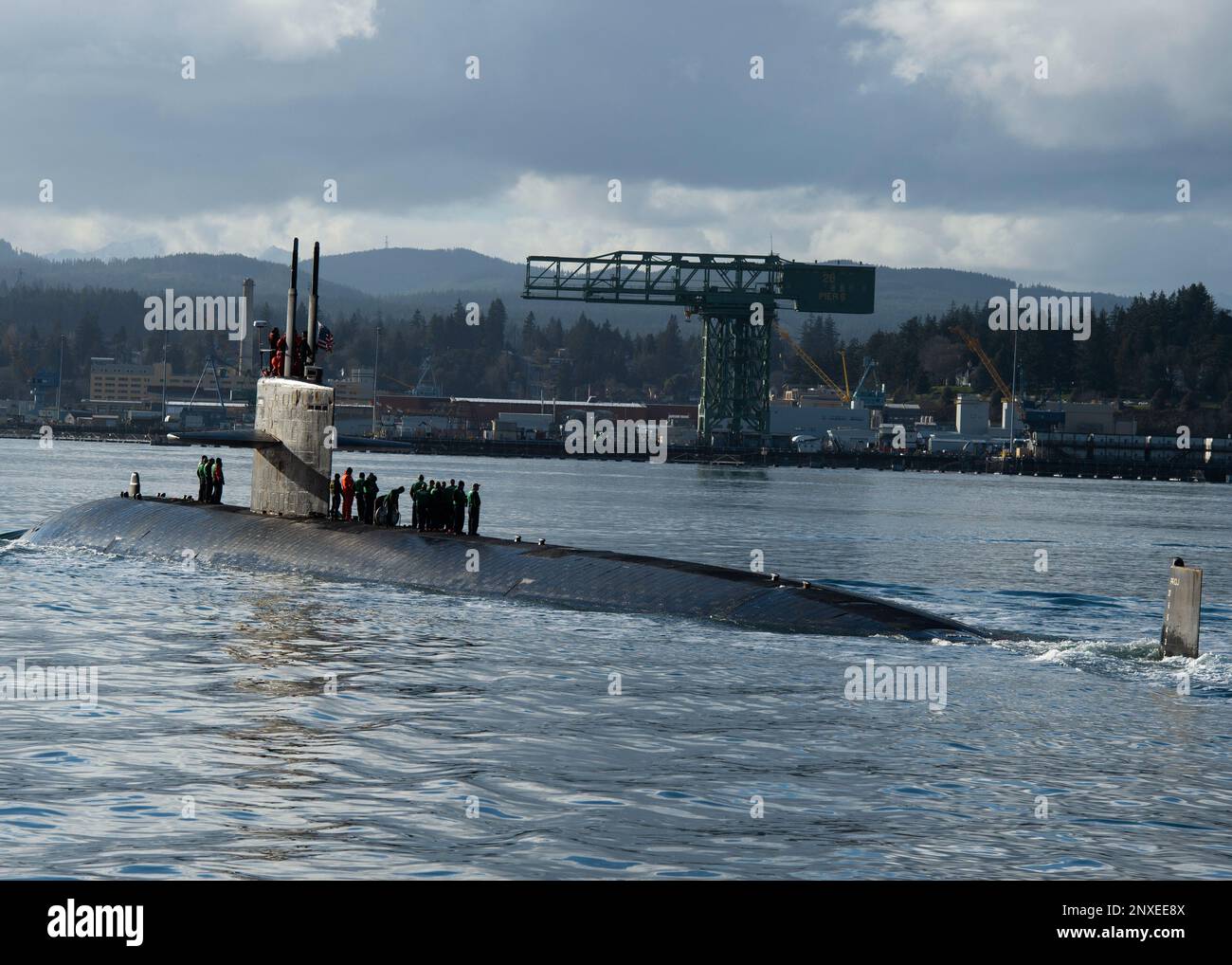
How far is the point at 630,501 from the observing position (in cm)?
8525

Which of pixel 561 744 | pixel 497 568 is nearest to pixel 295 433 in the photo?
pixel 497 568

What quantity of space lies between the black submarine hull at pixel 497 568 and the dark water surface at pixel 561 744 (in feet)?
1.53

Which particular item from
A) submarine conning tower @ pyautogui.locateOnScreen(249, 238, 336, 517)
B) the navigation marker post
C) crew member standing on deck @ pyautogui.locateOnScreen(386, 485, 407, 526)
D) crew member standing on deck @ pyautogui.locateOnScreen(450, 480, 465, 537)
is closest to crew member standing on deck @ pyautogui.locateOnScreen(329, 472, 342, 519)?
submarine conning tower @ pyautogui.locateOnScreen(249, 238, 336, 517)

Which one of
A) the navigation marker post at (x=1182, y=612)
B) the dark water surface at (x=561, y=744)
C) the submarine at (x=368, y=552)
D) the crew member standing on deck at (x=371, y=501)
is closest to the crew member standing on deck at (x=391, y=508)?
the crew member standing on deck at (x=371, y=501)

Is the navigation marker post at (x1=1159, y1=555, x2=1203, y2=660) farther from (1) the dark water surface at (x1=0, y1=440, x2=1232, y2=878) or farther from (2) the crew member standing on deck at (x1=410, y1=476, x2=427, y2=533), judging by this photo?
(2) the crew member standing on deck at (x1=410, y1=476, x2=427, y2=533)

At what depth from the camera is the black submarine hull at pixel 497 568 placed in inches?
969

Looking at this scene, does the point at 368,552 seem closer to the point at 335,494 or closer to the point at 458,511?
the point at 458,511

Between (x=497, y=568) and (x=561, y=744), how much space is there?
42.8ft

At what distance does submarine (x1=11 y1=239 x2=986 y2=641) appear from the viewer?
81.8 ft

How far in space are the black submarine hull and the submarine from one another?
27mm

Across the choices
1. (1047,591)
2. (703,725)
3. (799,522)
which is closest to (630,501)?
(799,522)

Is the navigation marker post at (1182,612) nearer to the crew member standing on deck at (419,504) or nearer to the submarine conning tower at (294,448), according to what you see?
the crew member standing on deck at (419,504)
